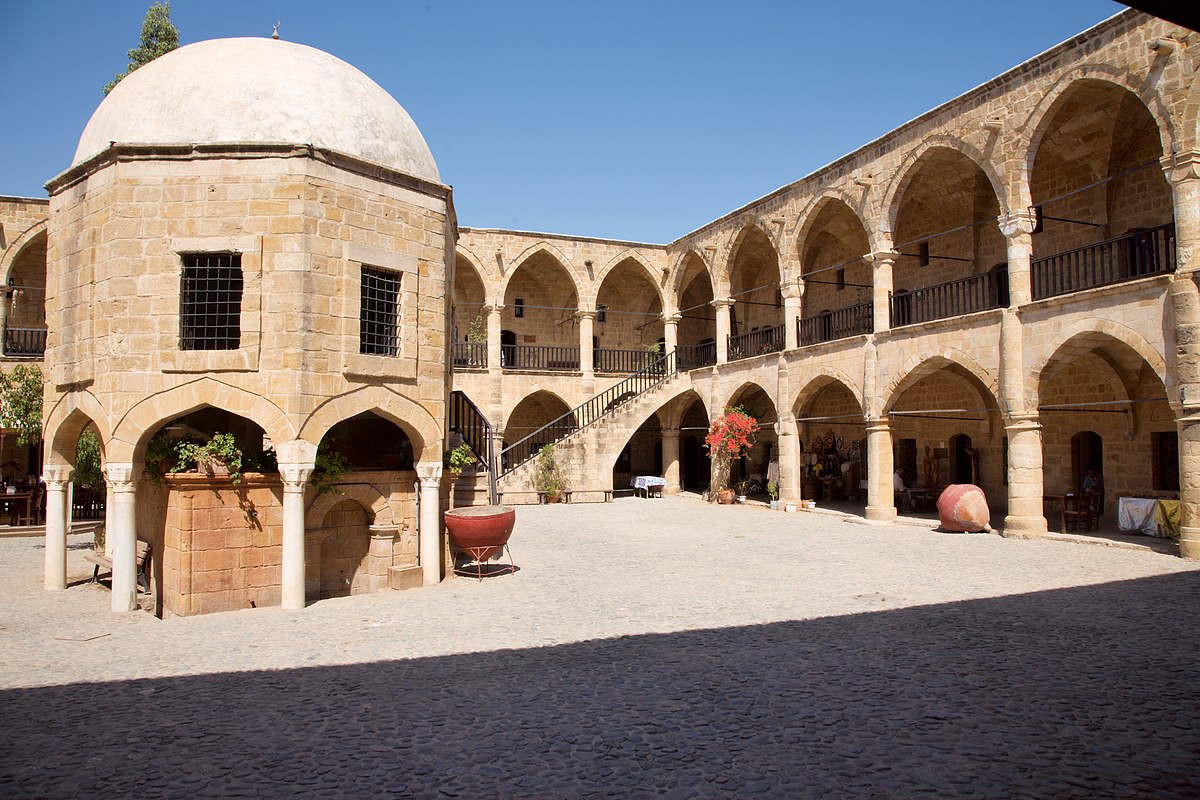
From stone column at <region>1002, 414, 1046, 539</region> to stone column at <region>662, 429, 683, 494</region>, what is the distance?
38.2 feet

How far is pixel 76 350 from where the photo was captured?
28.5 feet

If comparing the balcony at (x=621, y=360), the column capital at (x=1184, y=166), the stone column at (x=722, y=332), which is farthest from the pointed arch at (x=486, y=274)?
the column capital at (x=1184, y=166)

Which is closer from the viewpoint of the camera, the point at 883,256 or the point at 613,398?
the point at 883,256

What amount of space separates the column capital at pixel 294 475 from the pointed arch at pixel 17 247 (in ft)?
51.3

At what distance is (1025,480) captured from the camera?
13.2 m

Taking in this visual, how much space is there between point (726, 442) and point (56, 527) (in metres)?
15.0

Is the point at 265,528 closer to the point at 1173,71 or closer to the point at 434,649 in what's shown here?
the point at 434,649

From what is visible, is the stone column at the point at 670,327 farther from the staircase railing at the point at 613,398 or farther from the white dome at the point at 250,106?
the white dome at the point at 250,106

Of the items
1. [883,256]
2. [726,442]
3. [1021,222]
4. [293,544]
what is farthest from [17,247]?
[1021,222]

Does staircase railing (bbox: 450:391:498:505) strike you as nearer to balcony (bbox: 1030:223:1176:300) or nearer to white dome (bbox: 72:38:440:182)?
white dome (bbox: 72:38:440:182)

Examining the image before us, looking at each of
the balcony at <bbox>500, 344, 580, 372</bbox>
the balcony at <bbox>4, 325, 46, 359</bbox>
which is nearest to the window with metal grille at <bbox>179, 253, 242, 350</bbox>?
the balcony at <bbox>4, 325, 46, 359</bbox>

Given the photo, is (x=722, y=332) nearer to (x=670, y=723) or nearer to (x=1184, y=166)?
(x=1184, y=166)

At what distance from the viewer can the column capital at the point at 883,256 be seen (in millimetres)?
16391

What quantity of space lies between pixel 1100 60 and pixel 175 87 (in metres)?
12.9
